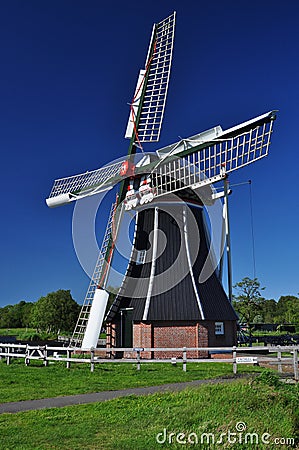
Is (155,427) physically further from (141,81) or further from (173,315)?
(141,81)

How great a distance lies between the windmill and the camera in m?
20.0

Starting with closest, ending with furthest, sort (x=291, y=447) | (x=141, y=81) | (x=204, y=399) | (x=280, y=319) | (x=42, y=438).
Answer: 1. (x=42, y=438)
2. (x=291, y=447)
3. (x=204, y=399)
4. (x=141, y=81)
5. (x=280, y=319)

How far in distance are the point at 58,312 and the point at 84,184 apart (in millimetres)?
30487

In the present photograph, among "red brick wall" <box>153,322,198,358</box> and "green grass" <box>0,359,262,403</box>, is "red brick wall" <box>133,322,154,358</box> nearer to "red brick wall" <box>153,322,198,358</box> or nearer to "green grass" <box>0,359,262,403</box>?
"red brick wall" <box>153,322,198,358</box>

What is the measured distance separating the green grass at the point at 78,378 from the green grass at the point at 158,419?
207cm

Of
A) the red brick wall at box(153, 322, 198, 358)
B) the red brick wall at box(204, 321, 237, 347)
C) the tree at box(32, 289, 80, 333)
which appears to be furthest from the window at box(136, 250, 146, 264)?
the tree at box(32, 289, 80, 333)

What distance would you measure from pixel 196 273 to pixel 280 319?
199 feet

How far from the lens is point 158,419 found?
766 cm

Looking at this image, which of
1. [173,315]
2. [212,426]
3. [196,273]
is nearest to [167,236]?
[196,273]

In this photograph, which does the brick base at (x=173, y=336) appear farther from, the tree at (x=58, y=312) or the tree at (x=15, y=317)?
the tree at (x=15, y=317)

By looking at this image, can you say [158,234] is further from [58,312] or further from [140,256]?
[58,312]

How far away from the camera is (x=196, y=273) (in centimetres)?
2098

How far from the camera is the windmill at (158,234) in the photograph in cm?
2002

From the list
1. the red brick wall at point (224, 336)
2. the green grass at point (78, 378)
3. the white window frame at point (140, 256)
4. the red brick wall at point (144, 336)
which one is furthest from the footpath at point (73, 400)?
the white window frame at point (140, 256)
